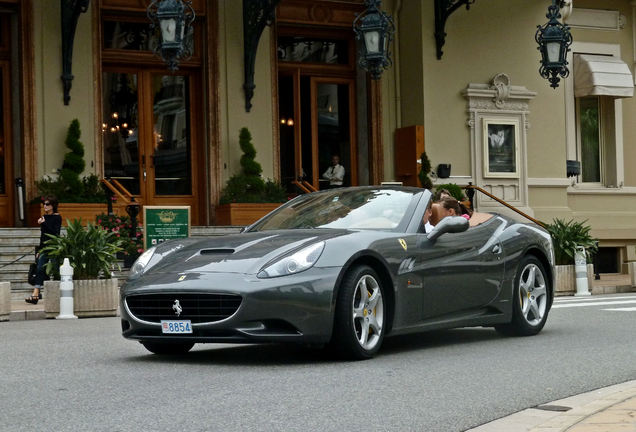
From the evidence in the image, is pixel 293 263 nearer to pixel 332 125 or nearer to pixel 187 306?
pixel 187 306

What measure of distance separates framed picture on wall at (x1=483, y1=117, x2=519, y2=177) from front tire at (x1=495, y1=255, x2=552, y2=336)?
1656 cm

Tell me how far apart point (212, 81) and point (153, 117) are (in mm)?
1481

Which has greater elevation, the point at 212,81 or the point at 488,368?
the point at 212,81

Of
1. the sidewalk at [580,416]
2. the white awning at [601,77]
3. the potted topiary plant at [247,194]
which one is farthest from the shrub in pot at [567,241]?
the sidewalk at [580,416]

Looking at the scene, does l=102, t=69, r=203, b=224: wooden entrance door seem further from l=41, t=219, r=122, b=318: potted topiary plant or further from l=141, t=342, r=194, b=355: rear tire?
l=141, t=342, r=194, b=355: rear tire

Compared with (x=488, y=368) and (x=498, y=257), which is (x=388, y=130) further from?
(x=488, y=368)

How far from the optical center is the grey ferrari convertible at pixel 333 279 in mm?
8078

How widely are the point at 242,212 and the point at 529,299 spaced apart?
13.8 m

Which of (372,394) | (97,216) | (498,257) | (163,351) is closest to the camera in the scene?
(372,394)

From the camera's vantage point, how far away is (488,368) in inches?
319

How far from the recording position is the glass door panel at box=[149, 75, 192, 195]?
2525 centimetres

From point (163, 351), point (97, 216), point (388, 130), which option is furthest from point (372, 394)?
point (388, 130)

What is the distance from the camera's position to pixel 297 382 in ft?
23.9

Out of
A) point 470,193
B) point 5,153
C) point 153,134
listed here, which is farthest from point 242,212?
point 470,193
